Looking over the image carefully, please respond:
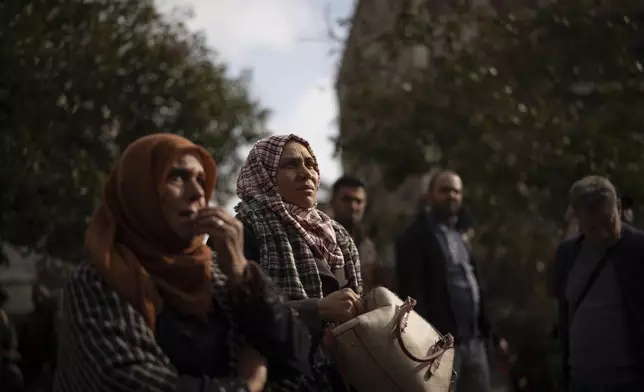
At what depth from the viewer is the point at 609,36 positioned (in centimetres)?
1527

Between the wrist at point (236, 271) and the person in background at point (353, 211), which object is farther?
the person in background at point (353, 211)

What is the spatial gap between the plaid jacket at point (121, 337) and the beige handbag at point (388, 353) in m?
0.70

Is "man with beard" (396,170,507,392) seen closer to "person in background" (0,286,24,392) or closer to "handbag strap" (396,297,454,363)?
"handbag strap" (396,297,454,363)

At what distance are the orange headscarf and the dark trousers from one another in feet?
13.0

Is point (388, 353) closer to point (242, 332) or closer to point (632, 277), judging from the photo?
point (242, 332)

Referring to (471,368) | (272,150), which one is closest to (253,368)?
(272,150)

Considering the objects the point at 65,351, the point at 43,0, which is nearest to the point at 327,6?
the point at 43,0

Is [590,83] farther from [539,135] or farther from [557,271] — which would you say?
[557,271]

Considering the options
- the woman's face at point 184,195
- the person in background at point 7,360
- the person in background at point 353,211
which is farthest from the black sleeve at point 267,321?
the person in background at point 7,360

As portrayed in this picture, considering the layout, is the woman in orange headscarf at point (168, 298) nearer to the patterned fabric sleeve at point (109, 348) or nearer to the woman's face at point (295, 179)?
the patterned fabric sleeve at point (109, 348)

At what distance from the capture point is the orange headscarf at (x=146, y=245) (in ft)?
9.93

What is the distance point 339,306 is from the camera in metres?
3.94

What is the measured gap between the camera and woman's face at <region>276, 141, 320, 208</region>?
174 inches

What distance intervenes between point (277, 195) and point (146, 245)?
1.35 meters
